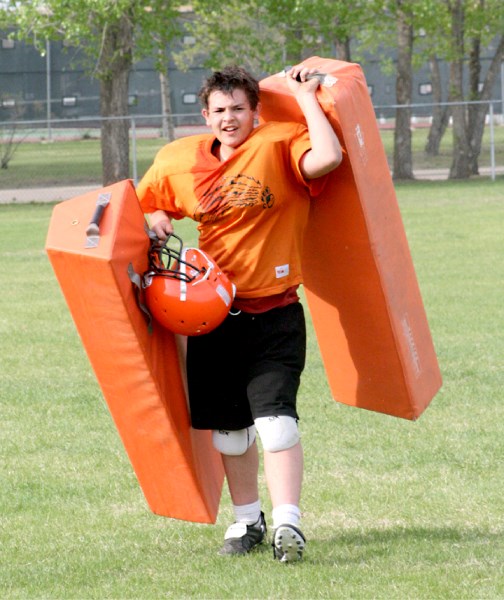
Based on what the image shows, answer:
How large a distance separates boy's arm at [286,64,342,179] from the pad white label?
36 cm

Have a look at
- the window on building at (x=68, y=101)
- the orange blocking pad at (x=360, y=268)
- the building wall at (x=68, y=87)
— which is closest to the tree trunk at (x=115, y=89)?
the building wall at (x=68, y=87)

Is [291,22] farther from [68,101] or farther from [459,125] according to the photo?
[68,101]

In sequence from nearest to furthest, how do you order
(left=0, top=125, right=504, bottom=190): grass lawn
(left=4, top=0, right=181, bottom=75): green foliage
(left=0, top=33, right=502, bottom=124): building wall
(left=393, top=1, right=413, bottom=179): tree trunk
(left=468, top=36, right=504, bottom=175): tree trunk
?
(left=4, top=0, right=181, bottom=75): green foliage < (left=393, top=1, right=413, bottom=179): tree trunk < (left=468, top=36, right=504, bottom=175): tree trunk < (left=0, top=125, right=504, bottom=190): grass lawn < (left=0, top=33, right=502, bottom=124): building wall

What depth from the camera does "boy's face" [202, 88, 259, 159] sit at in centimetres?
467

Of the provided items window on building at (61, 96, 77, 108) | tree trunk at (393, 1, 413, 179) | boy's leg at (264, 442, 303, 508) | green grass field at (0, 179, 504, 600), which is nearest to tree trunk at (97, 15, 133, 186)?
tree trunk at (393, 1, 413, 179)

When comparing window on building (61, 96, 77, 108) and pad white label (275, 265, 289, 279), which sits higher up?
pad white label (275, 265, 289, 279)

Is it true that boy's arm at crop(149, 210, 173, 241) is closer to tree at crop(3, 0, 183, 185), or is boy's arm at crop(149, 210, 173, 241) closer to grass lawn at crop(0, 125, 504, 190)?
tree at crop(3, 0, 183, 185)

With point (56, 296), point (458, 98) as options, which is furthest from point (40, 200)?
point (56, 296)

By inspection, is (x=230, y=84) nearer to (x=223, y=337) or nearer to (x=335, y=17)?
(x=223, y=337)

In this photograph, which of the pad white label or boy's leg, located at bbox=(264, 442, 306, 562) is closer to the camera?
boy's leg, located at bbox=(264, 442, 306, 562)

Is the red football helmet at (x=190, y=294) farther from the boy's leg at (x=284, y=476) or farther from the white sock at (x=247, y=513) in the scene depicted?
the white sock at (x=247, y=513)

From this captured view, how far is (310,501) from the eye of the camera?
5.49m

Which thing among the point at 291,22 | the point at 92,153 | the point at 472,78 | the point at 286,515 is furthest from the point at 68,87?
the point at 286,515

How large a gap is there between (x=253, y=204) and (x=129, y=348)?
0.72 metres
